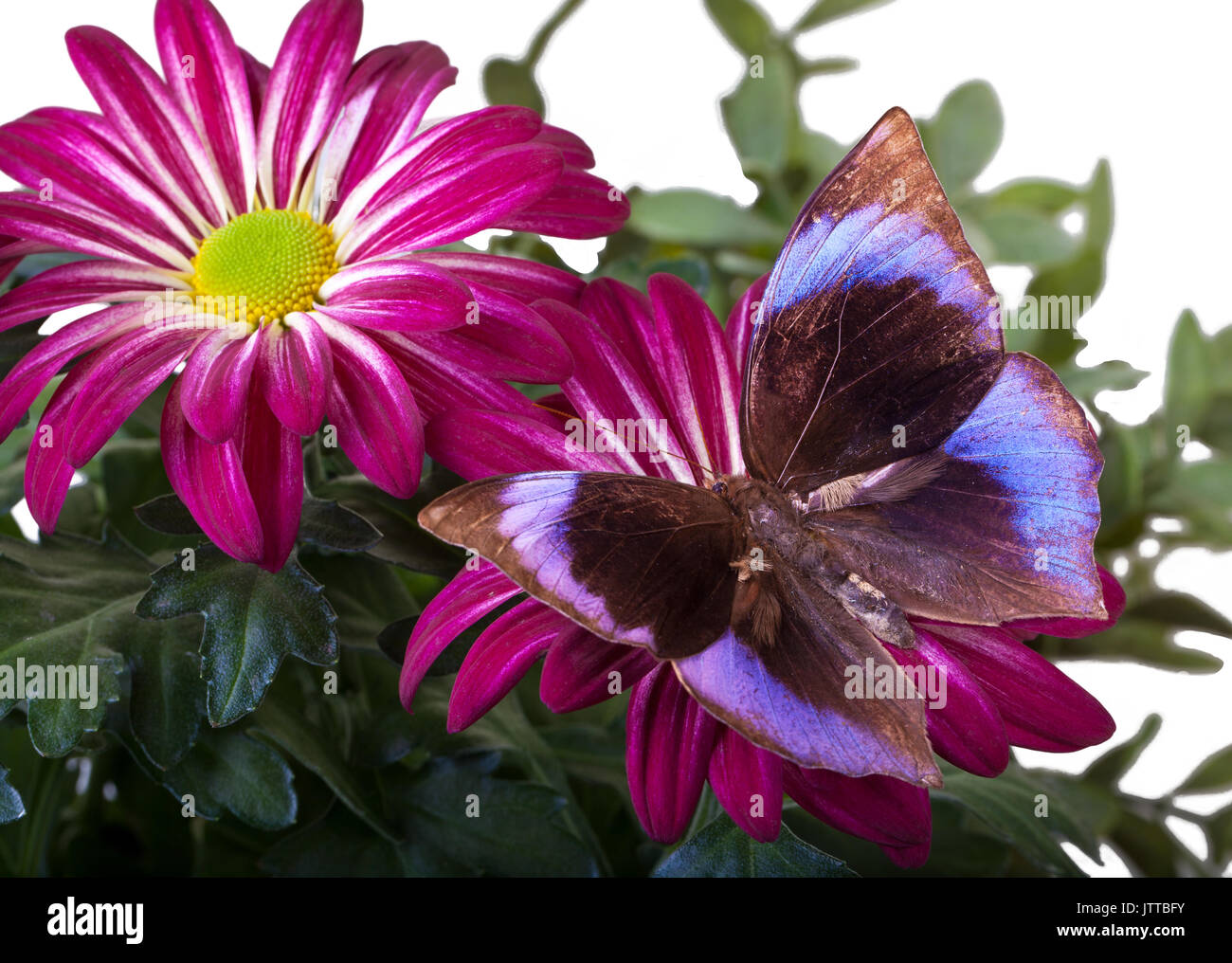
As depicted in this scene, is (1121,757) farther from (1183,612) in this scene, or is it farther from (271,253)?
(271,253)

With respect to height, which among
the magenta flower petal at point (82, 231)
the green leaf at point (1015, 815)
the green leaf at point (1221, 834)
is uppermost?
the magenta flower petal at point (82, 231)

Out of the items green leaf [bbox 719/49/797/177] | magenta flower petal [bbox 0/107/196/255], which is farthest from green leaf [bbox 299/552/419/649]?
green leaf [bbox 719/49/797/177]

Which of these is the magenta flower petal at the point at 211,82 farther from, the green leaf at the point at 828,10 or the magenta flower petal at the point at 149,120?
the green leaf at the point at 828,10

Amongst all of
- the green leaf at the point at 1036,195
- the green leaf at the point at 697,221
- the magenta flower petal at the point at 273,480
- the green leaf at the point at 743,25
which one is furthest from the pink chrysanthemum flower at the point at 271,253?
the green leaf at the point at 1036,195

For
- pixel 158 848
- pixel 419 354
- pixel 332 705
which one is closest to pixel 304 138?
pixel 419 354
